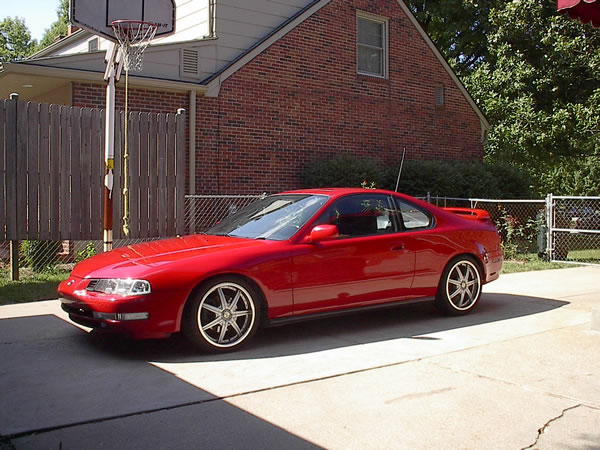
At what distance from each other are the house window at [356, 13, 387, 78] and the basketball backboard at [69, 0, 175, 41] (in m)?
7.04

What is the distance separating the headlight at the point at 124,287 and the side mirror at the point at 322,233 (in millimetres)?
1618

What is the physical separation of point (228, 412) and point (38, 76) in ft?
29.9

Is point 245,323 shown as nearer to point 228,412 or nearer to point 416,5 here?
point 228,412

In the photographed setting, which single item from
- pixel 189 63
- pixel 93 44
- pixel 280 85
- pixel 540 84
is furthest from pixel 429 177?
pixel 93 44

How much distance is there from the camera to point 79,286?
5.64 m

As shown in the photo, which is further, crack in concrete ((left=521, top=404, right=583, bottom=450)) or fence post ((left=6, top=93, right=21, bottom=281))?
fence post ((left=6, top=93, right=21, bottom=281))

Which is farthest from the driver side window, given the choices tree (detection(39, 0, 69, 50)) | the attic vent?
tree (detection(39, 0, 69, 50))

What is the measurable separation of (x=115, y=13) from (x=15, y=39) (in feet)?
147

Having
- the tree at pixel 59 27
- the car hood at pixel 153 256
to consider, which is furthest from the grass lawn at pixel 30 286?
the tree at pixel 59 27

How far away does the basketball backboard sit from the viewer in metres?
8.80

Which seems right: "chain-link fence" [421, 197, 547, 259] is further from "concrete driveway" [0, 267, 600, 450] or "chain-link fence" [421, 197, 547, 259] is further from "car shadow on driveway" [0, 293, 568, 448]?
"concrete driveway" [0, 267, 600, 450]

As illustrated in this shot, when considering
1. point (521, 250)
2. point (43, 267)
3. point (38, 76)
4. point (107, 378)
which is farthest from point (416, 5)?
point (107, 378)

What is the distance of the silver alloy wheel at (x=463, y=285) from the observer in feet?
23.7

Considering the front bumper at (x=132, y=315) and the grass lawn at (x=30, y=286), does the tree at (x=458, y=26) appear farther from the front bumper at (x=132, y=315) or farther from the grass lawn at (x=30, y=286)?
the front bumper at (x=132, y=315)
